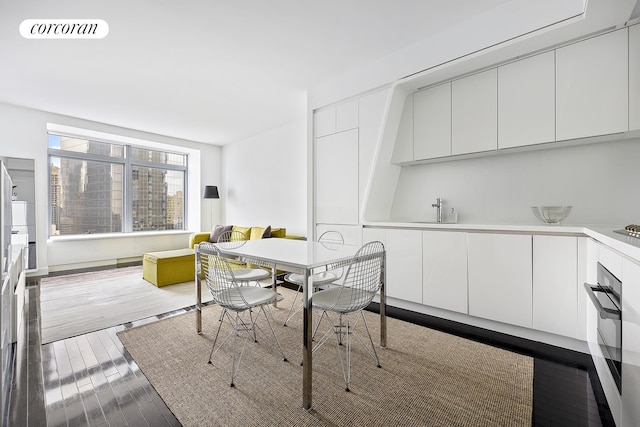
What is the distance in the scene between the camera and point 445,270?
2.77 metres

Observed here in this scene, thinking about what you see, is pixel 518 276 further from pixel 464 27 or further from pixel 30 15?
pixel 30 15

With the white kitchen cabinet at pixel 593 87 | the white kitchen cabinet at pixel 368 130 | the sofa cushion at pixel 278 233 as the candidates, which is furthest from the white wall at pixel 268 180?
the white kitchen cabinet at pixel 593 87

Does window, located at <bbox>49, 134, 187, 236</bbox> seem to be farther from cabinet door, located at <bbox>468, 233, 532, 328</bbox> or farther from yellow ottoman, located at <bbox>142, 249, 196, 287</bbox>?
cabinet door, located at <bbox>468, 233, 532, 328</bbox>

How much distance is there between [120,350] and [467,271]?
3.01m

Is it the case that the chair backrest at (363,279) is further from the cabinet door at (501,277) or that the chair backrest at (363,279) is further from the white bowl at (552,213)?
the white bowl at (552,213)

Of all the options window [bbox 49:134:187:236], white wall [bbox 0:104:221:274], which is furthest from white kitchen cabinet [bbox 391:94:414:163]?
window [bbox 49:134:187:236]

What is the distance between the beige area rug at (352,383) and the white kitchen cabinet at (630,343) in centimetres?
50

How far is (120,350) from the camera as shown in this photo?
A: 7.48ft

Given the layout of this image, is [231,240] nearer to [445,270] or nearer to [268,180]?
[268,180]

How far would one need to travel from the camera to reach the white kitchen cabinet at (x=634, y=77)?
6.71ft

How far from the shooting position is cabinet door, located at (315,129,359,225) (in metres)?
3.58

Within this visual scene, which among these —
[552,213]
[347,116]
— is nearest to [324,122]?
[347,116]

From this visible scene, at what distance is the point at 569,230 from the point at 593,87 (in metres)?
1.12

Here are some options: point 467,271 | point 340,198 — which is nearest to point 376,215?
point 340,198
